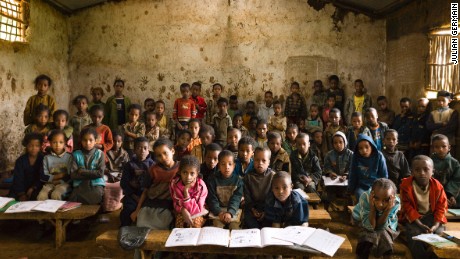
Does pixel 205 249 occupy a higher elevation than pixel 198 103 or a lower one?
lower

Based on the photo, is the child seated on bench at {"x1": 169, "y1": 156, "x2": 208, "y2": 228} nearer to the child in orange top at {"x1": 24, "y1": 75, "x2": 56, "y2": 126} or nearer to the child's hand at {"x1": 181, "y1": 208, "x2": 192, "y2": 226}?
the child's hand at {"x1": 181, "y1": 208, "x2": 192, "y2": 226}

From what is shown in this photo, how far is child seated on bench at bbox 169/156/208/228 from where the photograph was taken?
10.2ft

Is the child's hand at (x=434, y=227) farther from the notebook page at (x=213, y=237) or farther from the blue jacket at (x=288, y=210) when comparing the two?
the notebook page at (x=213, y=237)

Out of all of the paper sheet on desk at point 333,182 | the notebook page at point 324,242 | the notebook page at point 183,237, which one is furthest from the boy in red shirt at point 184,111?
the notebook page at point 324,242

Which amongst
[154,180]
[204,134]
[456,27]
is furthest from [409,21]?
[154,180]

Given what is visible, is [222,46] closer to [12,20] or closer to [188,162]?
[12,20]

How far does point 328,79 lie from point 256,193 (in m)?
5.20

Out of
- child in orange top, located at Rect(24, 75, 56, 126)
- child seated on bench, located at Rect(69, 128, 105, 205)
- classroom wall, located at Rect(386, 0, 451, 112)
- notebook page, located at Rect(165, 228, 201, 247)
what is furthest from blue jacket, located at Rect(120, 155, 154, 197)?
classroom wall, located at Rect(386, 0, 451, 112)

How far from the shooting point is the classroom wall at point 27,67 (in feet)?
19.4

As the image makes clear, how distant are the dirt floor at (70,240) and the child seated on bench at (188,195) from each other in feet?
1.59

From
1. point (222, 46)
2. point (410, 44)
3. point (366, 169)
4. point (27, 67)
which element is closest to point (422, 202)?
point (366, 169)

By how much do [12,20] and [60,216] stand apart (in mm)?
3890

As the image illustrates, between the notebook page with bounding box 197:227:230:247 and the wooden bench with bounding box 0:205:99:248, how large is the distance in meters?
1.34

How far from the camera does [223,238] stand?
252 centimetres
